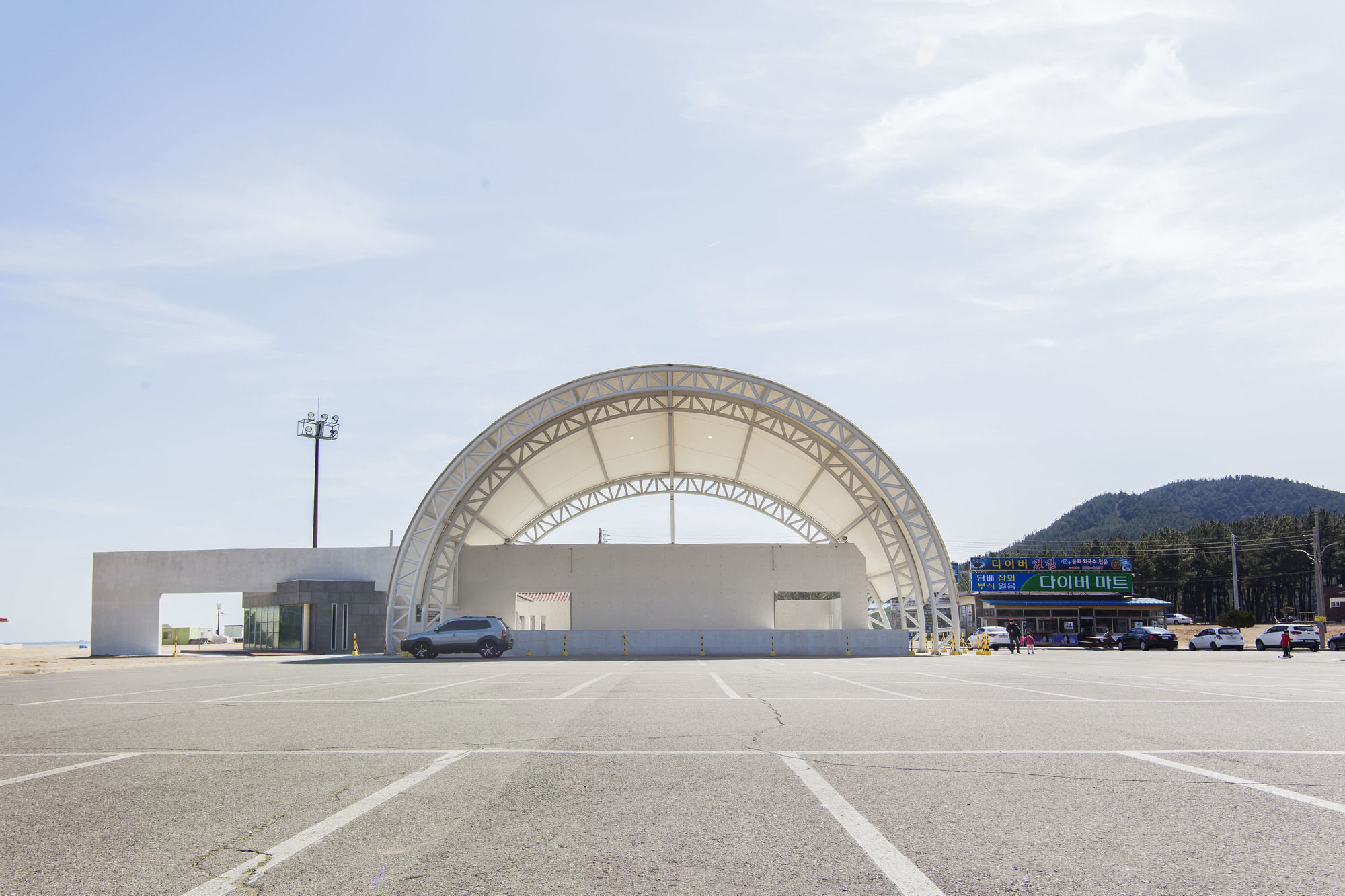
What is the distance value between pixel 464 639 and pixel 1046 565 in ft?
159

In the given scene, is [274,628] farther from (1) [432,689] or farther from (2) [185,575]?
(1) [432,689]

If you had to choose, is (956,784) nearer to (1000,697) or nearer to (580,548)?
(1000,697)

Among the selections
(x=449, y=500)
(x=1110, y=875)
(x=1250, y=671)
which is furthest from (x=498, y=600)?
(x=1110, y=875)

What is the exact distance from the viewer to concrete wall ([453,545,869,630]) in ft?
145

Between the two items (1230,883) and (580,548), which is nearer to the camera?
(1230,883)

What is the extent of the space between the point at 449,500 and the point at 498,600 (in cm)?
945

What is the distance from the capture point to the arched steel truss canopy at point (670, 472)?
35344 millimetres

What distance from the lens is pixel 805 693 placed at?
14.4 m

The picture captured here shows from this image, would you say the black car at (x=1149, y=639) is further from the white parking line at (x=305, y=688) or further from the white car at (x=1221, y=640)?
the white parking line at (x=305, y=688)

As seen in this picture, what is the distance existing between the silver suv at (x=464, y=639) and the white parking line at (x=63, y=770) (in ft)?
85.8

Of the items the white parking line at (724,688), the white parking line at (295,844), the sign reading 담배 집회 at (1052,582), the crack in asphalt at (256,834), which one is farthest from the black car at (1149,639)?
the crack in asphalt at (256,834)

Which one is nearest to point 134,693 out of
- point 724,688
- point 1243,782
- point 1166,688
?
point 724,688

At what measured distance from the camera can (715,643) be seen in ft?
120

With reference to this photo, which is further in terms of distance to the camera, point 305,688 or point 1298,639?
point 1298,639
